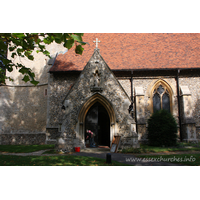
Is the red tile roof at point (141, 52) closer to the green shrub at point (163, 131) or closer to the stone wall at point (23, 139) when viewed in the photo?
the green shrub at point (163, 131)

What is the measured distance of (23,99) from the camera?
661 inches

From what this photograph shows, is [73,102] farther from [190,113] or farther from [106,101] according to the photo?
[190,113]

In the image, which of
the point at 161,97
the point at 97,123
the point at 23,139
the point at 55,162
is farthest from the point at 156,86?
the point at 23,139

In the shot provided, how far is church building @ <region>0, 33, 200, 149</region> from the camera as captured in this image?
9578 millimetres

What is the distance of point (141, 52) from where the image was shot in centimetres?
1485

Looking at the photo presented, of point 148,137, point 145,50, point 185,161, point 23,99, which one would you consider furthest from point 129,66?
point 23,99

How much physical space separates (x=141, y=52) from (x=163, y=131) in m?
7.58

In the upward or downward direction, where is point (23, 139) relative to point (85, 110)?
downward

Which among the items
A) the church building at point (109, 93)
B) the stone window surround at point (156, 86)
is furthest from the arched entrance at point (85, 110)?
the stone window surround at point (156, 86)

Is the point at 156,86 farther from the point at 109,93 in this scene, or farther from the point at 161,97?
the point at 109,93

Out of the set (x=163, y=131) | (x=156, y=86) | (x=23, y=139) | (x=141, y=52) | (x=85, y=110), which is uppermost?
(x=141, y=52)

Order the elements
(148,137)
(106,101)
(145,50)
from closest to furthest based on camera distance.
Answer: (106,101)
(148,137)
(145,50)

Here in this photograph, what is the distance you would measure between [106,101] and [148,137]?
4.39 m

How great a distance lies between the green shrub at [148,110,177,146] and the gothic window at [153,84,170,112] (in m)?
2.64
